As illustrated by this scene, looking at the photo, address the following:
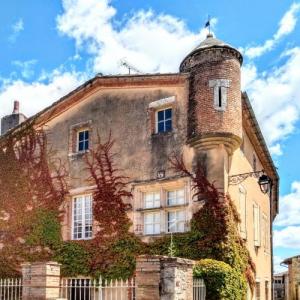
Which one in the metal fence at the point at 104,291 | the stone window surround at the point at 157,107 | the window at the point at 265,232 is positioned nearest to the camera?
the metal fence at the point at 104,291

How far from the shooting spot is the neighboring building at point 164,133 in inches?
637

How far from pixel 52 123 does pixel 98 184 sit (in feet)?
13.6

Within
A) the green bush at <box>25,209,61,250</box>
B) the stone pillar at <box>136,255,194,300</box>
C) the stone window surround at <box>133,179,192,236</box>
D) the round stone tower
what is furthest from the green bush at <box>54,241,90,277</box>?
the stone pillar at <box>136,255,194,300</box>

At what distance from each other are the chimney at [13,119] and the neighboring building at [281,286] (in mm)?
22129

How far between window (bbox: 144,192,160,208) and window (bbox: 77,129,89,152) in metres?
3.73

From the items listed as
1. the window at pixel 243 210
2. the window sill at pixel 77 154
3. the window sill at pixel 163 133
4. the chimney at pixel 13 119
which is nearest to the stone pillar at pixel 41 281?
the window sill at pixel 163 133

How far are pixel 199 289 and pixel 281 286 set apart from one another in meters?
26.9

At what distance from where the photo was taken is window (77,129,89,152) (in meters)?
A: 19.6

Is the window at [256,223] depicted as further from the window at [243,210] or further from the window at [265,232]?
the window at [243,210]

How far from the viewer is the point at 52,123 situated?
68.2ft

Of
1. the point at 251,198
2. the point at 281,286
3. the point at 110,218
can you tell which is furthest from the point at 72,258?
the point at 281,286

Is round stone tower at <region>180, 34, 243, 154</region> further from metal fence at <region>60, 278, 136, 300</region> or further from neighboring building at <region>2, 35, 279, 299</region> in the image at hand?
metal fence at <region>60, 278, 136, 300</region>

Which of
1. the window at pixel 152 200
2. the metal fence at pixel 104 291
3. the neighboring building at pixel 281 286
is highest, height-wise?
the window at pixel 152 200

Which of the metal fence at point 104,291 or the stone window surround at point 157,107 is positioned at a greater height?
the stone window surround at point 157,107
